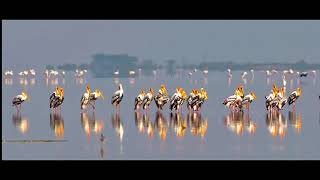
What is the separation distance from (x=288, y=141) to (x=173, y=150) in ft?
8.61

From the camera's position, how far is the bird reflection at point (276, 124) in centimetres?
1787

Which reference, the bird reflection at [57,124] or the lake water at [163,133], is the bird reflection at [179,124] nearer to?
the lake water at [163,133]

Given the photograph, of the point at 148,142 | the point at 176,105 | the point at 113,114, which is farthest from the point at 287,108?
the point at 148,142

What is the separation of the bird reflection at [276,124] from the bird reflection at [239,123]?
0.40 m

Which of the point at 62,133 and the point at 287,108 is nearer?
the point at 62,133

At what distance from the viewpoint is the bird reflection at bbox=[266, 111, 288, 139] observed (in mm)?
17869

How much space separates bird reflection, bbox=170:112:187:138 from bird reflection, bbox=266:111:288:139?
1914 millimetres

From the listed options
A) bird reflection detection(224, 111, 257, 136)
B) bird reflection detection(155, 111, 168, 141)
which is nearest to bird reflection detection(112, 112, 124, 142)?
bird reflection detection(155, 111, 168, 141)

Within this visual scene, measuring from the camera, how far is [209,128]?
62.2ft

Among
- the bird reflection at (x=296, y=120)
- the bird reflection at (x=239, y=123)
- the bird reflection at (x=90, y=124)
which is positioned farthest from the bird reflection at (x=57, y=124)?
the bird reflection at (x=296, y=120)

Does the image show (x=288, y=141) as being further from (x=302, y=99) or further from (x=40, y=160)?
(x=302, y=99)

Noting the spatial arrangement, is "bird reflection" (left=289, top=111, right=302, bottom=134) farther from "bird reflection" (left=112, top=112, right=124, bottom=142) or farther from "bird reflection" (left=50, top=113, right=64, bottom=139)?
"bird reflection" (left=50, top=113, right=64, bottom=139)

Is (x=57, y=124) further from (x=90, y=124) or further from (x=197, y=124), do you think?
(x=197, y=124)

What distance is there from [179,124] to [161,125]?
469mm
